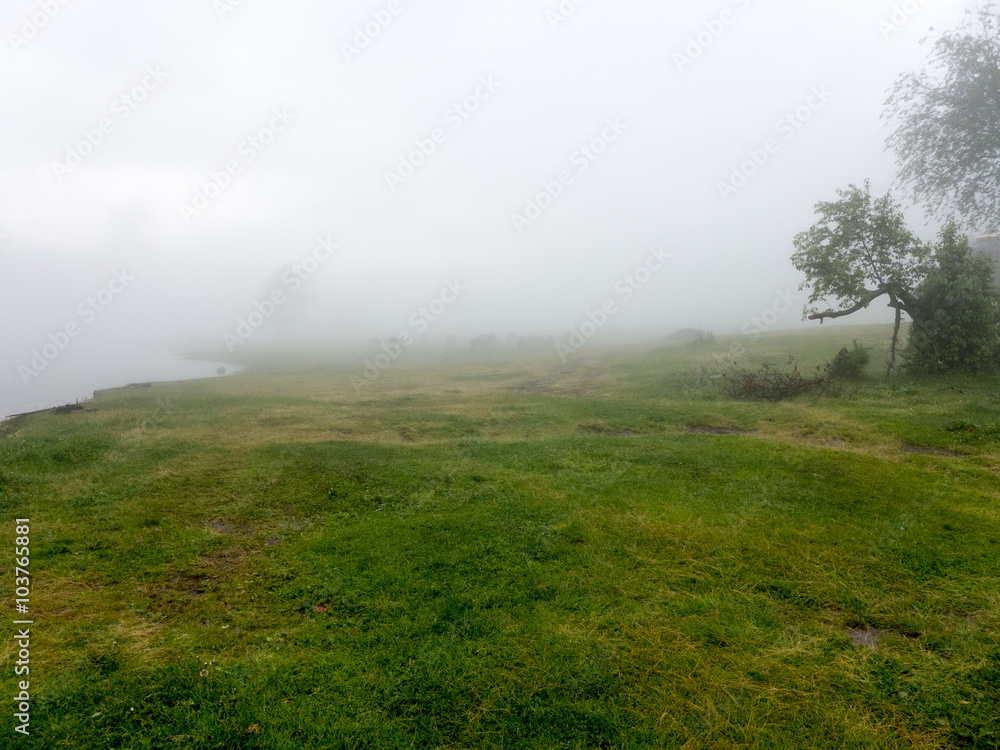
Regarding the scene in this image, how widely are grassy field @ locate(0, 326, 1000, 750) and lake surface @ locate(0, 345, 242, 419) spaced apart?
34.1m

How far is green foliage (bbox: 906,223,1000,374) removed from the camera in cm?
2286

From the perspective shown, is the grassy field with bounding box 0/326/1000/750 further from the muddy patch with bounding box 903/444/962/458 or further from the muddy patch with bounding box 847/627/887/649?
the muddy patch with bounding box 903/444/962/458

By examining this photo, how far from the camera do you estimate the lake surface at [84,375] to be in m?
43.2

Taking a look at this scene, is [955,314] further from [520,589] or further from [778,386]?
[520,589]

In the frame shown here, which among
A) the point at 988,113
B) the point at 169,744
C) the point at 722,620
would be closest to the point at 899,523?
the point at 722,620

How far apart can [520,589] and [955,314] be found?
27569 millimetres

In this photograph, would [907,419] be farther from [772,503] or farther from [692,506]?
[692,506]

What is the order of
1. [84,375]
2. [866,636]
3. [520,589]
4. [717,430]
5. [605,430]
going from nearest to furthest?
[866,636] → [520,589] → [717,430] → [605,430] → [84,375]

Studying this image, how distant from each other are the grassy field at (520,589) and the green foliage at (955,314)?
21.5 feet

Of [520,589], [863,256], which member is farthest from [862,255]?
[520,589]

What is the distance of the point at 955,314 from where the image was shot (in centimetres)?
2323

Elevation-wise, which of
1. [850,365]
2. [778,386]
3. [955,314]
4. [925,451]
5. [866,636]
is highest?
[955,314]

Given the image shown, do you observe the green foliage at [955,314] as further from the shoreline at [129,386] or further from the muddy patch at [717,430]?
the shoreline at [129,386]

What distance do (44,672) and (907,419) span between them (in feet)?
83.2
